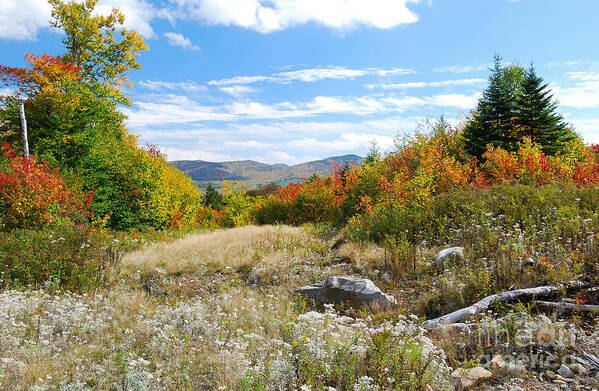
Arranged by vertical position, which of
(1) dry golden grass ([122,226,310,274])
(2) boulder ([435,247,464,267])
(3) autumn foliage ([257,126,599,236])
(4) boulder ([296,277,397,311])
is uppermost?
(3) autumn foliage ([257,126,599,236])

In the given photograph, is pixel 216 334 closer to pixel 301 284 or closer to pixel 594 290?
pixel 301 284

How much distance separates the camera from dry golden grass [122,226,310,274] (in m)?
9.07

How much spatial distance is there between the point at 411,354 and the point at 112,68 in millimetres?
26942

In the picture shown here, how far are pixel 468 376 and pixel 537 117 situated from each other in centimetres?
2458

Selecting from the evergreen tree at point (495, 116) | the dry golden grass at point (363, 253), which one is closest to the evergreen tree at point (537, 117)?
the evergreen tree at point (495, 116)

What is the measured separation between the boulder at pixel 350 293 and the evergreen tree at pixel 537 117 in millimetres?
21442

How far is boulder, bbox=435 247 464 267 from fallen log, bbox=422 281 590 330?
1.88 meters

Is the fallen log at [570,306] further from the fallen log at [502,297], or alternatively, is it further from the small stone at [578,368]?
the small stone at [578,368]

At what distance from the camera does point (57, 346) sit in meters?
4.70

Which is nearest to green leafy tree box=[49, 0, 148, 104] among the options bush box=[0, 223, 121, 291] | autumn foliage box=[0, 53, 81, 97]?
autumn foliage box=[0, 53, 81, 97]

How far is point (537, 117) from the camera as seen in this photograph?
22234 mm

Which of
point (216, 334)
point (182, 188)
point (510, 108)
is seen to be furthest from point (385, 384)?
point (510, 108)

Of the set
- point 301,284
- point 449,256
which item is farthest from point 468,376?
point 301,284

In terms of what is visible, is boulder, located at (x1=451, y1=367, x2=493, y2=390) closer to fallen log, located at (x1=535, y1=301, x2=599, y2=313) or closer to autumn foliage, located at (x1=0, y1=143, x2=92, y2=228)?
fallen log, located at (x1=535, y1=301, x2=599, y2=313)
